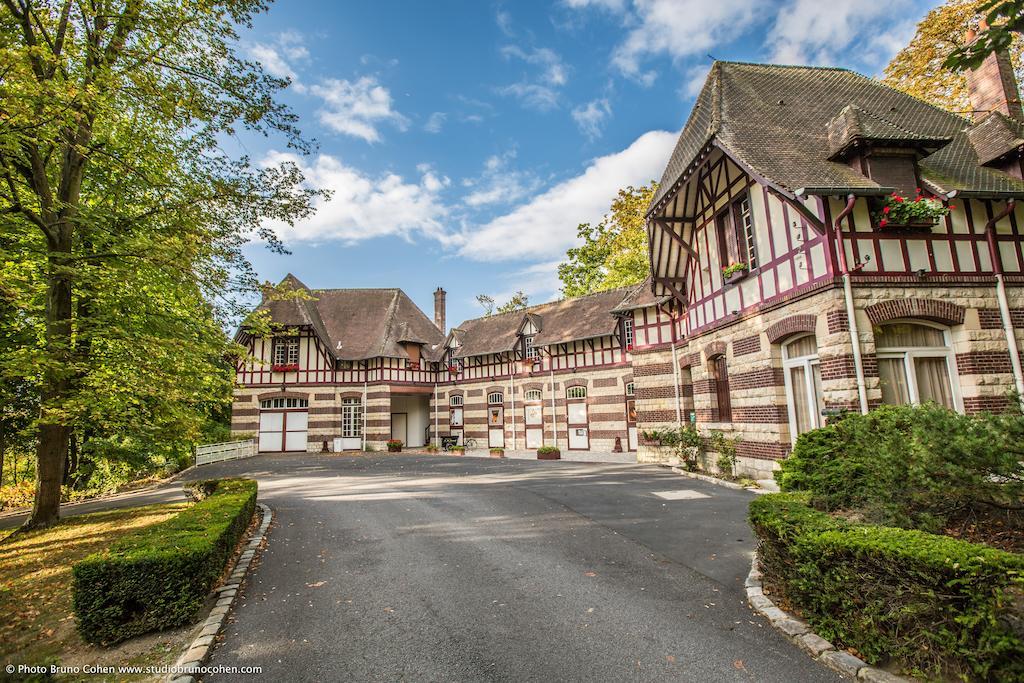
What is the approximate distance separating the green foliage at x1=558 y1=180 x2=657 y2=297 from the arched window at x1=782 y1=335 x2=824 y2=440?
9.16 meters

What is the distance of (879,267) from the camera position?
863 centimetres

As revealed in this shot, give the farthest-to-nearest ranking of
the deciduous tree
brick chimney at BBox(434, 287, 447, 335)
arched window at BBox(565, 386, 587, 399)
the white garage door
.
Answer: brick chimney at BBox(434, 287, 447, 335) → the white garage door → arched window at BBox(565, 386, 587, 399) → the deciduous tree

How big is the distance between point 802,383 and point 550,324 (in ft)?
52.2

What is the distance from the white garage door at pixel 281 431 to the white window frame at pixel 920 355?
25.3m

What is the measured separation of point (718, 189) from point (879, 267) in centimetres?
432

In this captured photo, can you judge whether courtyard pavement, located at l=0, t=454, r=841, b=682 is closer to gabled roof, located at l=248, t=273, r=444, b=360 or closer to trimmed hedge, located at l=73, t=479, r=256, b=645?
trimmed hedge, located at l=73, t=479, r=256, b=645

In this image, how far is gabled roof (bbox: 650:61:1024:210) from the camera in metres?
8.97

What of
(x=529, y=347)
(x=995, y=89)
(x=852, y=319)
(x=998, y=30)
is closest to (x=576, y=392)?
(x=529, y=347)

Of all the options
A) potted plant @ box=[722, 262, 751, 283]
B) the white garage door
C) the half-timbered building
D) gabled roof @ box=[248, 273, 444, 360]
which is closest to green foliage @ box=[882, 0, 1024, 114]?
the half-timbered building

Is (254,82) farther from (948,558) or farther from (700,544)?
(948,558)

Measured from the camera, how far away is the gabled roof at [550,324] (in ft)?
74.3

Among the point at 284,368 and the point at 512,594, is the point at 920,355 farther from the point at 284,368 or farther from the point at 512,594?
the point at 284,368

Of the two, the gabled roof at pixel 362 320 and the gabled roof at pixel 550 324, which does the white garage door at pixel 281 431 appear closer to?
the gabled roof at pixel 362 320

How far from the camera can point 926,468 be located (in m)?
4.21
